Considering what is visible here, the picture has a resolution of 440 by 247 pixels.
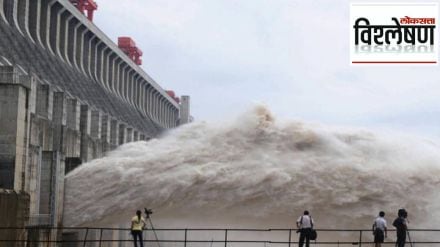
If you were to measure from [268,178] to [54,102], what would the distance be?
22.0 meters

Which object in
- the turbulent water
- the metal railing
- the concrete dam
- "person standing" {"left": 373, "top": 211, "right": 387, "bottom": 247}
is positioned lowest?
the metal railing

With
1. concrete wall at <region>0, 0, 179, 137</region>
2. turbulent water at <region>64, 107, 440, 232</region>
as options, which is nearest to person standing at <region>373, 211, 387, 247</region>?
turbulent water at <region>64, 107, 440, 232</region>

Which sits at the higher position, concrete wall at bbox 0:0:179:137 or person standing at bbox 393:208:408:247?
concrete wall at bbox 0:0:179:137

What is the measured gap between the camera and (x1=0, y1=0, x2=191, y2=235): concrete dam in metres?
34.3

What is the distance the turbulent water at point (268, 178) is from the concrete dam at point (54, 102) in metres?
3.76

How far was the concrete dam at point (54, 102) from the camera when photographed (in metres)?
34.3

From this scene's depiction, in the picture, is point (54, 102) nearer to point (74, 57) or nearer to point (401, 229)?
point (401, 229)

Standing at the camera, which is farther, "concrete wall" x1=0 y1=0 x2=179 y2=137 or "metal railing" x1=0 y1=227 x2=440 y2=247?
"concrete wall" x1=0 y1=0 x2=179 y2=137

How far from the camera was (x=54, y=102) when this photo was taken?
4862 centimetres

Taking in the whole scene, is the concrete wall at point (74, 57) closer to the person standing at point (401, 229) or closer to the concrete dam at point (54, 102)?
the concrete dam at point (54, 102)

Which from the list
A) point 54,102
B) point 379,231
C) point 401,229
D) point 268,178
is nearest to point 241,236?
point 268,178

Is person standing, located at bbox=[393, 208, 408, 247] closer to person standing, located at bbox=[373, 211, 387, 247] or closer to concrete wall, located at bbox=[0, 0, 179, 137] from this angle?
person standing, located at bbox=[373, 211, 387, 247]

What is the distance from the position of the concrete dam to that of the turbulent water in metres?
3.76

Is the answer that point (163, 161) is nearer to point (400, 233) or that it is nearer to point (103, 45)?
point (400, 233)
